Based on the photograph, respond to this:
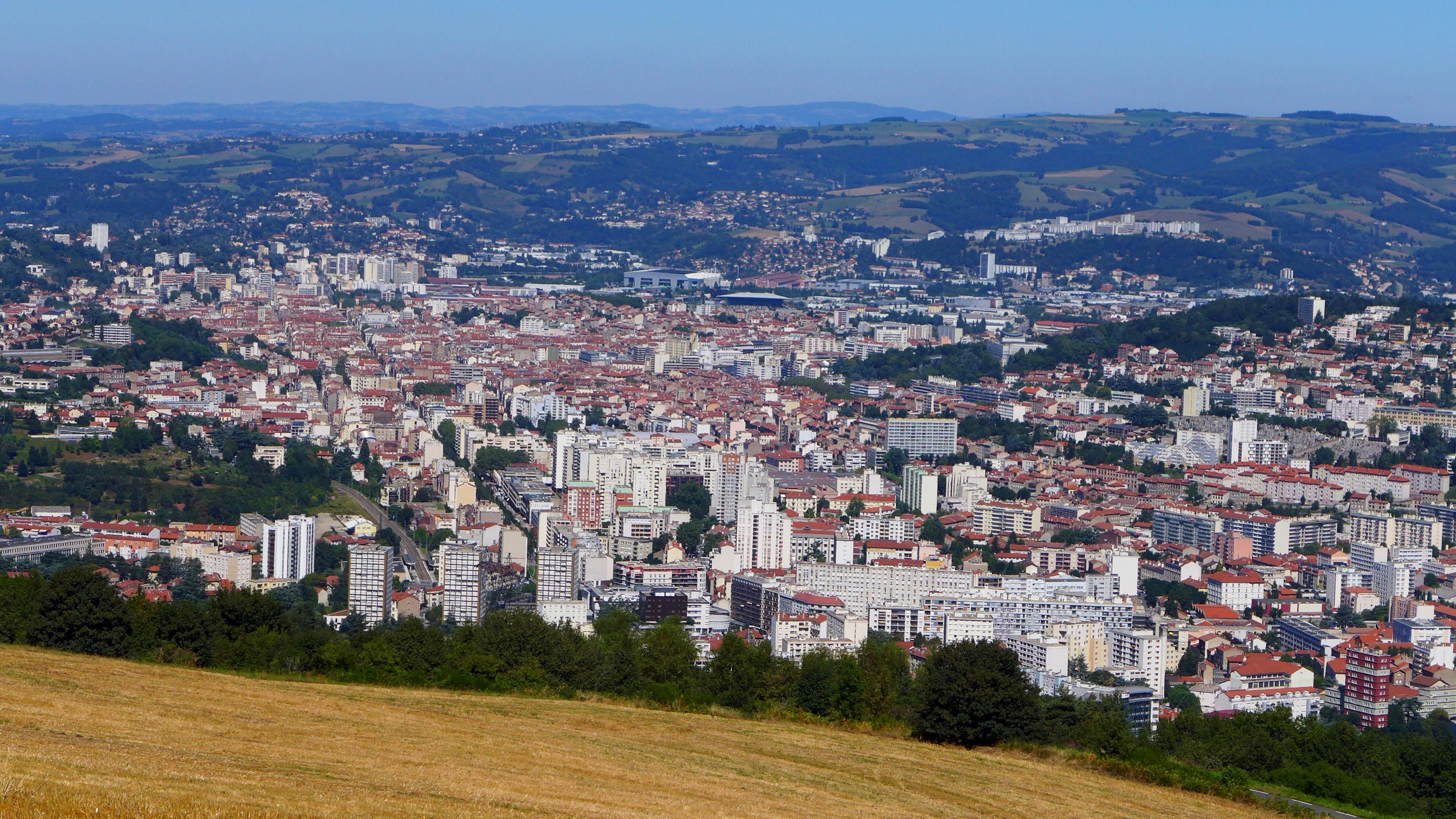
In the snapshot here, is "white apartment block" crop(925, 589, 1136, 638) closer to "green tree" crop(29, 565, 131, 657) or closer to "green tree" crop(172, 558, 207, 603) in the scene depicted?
"green tree" crop(172, 558, 207, 603)

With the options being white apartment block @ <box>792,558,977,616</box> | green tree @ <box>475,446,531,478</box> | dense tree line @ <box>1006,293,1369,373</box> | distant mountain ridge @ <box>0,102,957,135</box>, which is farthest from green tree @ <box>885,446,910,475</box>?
distant mountain ridge @ <box>0,102,957,135</box>

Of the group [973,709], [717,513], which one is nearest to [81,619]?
[973,709]

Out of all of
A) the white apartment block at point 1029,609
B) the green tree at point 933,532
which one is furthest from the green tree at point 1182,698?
the green tree at point 933,532

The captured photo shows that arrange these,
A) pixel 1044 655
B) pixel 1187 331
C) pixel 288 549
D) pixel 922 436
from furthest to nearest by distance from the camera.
→ pixel 1187 331, pixel 922 436, pixel 288 549, pixel 1044 655

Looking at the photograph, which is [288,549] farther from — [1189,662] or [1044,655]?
[1189,662]

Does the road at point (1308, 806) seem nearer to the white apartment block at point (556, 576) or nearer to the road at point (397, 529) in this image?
the white apartment block at point (556, 576)

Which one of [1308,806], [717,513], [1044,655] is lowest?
[717,513]

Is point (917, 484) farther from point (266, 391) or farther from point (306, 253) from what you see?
point (306, 253)
